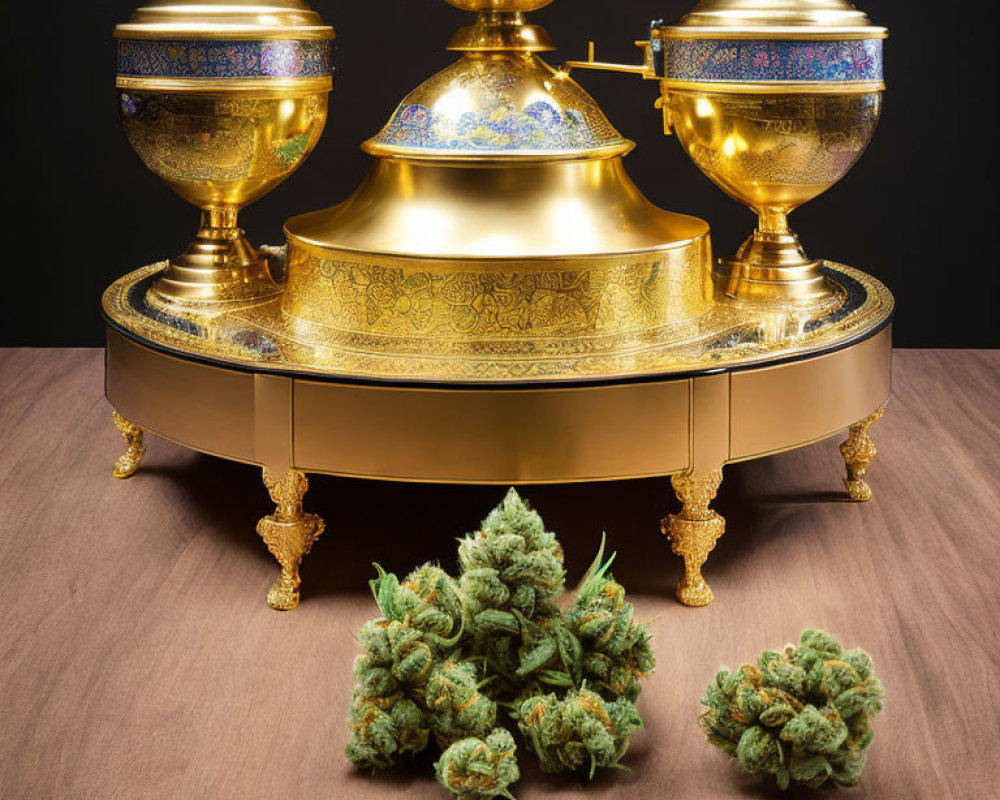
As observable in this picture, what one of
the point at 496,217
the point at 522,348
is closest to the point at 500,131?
the point at 496,217

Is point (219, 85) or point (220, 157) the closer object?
point (219, 85)

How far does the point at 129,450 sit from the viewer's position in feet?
11.1

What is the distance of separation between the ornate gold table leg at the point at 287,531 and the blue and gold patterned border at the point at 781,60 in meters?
1.10

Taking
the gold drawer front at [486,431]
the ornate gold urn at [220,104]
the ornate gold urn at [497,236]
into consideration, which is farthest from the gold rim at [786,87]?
the ornate gold urn at [220,104]

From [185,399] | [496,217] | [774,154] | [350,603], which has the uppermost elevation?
[774,154]

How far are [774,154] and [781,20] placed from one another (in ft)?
0.84

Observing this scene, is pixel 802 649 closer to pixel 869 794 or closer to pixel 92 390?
pixel 869 794

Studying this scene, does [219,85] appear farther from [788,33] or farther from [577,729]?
[577,729]

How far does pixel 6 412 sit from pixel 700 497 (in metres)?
1.85

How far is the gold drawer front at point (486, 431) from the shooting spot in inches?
102

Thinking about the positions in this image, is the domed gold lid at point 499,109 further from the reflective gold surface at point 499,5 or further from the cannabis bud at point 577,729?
the cannabis bud at point 577,729

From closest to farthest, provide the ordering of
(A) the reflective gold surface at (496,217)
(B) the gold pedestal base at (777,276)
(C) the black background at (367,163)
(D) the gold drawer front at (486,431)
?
(D) the gold drawer front at (486,431) → (A) the reflective gold surface at (496,217) → (B) the gold pedestal base at (777,276) → (C) the black background at (367,163)

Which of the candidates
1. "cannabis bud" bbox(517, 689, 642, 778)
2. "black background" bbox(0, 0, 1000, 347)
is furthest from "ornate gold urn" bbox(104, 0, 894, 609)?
"black background" bbox(0, 0, 1000, 347)

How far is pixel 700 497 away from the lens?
2.71 metres
